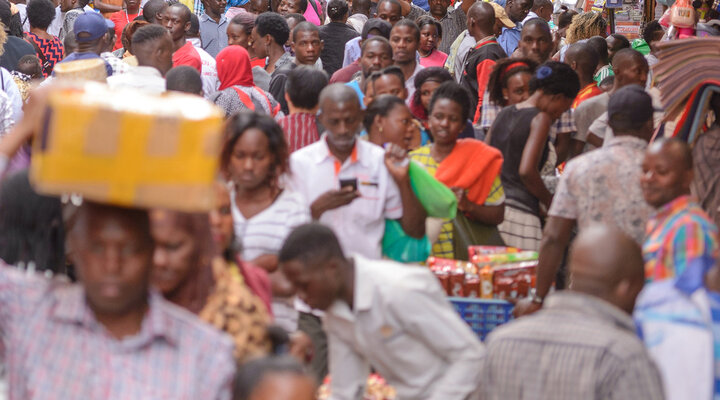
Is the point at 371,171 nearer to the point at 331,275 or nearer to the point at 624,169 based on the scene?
the point at 624,169

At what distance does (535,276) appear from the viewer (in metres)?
5.45

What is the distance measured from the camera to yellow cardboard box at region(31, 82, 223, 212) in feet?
7.04

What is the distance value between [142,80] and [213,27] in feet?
16.1

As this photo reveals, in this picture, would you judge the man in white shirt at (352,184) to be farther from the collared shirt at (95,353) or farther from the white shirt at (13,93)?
the white shirt at (13,93)

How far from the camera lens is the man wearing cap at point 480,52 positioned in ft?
30.1

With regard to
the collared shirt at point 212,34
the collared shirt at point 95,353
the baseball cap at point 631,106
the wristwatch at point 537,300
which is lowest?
the collared shirt at point 212,34

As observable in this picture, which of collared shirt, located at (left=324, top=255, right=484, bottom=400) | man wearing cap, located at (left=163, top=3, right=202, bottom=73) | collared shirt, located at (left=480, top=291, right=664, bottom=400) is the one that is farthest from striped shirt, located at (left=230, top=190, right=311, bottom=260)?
man wearing cap, located at (left=163, top=3, right=202, bottom=73)

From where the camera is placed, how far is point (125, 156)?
2.15 meters

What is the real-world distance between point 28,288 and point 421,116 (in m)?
5.31

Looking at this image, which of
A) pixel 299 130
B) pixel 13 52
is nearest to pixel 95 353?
pixel 299 130

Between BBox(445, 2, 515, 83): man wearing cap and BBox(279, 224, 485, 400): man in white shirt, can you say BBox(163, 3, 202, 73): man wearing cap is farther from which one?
BBox(279, 224, 485, 400): man in white shirt

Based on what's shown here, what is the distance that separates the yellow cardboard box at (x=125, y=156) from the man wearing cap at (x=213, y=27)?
30.9ft

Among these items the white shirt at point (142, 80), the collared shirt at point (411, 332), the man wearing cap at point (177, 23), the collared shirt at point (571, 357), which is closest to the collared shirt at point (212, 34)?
the man wearing cap at point (177, 23)

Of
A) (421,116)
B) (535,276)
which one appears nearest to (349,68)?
(421,116)
